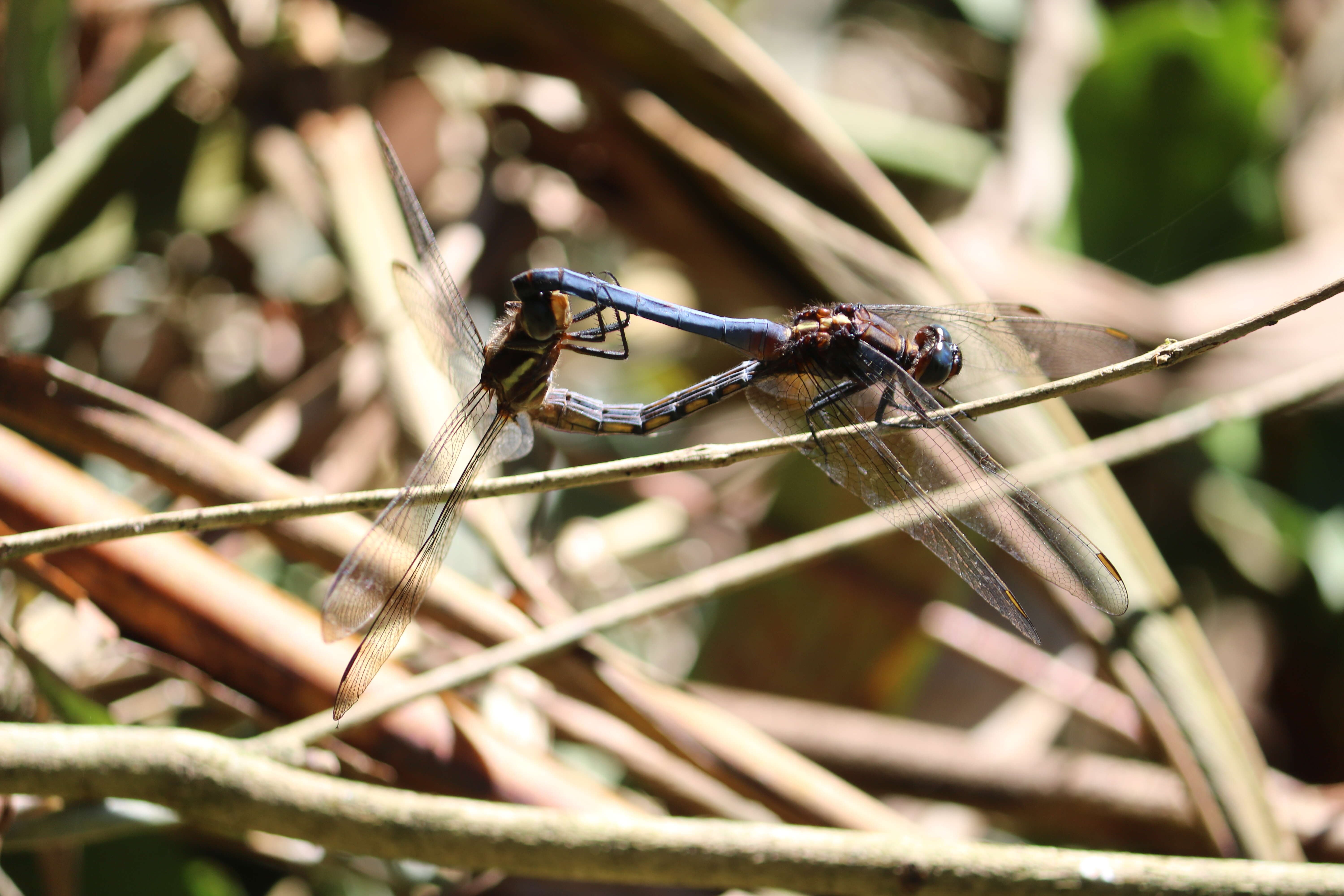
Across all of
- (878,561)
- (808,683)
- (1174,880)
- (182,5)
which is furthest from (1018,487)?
(182,5)

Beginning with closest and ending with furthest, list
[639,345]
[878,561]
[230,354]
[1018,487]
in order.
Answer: [1018,487] → [878,561] → [230,354] → [639,345]

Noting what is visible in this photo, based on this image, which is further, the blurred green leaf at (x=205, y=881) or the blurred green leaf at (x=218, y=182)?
the blurred green leaf at (x=218, y=182)

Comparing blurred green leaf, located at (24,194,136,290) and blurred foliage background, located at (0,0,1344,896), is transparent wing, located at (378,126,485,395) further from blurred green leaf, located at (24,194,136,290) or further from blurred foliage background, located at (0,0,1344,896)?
blurred green leaf, located at (24,194,136,290)

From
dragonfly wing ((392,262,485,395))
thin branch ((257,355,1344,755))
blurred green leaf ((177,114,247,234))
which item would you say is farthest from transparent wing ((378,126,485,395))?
blurred green leaf ((177,114,247,234))

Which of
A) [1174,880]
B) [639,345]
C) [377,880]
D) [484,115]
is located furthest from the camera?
[639,345]

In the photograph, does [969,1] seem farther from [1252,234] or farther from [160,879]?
[160,879]

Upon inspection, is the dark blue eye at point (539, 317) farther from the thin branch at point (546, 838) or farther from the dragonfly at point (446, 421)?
the thin branch at point (546, 838)

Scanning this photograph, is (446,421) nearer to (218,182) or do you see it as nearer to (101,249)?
(101,249)

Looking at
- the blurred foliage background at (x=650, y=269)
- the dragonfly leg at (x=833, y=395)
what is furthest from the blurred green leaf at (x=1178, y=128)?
the dragonfly leg at (x=833, y=395)
